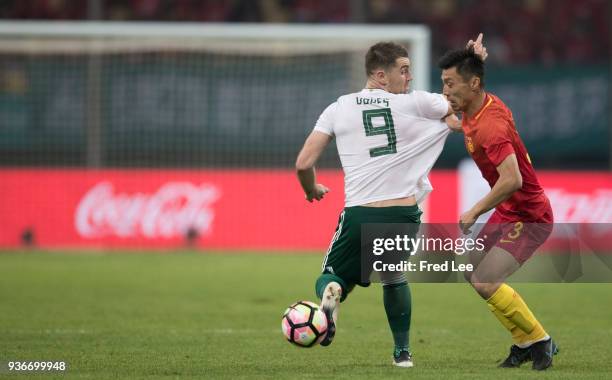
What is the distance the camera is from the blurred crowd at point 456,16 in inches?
879

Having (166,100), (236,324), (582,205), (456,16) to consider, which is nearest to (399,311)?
(236,324)

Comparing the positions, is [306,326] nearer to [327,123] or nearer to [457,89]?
[327,123]

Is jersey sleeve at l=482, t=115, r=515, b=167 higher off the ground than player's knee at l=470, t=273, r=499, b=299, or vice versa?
jersey sleeve at l=482, t=115, r=515, b=167

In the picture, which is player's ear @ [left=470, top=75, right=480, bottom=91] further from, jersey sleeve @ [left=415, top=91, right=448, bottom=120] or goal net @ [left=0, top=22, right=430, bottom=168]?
goal net @ [left=0, top=22, right=430, bottom=168]

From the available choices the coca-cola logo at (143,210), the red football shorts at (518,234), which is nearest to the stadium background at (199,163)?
the coca-cola logo at (143,210)

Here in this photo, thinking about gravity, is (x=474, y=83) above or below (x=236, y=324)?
above

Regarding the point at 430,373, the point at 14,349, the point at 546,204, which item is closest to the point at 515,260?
the point at 546,204

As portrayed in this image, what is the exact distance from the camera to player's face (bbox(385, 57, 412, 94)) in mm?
6934

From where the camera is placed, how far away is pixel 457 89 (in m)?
6.97

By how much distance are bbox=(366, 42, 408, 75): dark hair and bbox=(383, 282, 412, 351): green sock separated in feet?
4.63

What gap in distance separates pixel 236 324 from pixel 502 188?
3950 millimetres

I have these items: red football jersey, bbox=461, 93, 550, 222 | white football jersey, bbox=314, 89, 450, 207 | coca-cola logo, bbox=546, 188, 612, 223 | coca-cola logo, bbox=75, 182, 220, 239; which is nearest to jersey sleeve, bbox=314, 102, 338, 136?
white football jersey, bbox=314, 89, 450, 207

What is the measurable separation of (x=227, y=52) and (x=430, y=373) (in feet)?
39.4

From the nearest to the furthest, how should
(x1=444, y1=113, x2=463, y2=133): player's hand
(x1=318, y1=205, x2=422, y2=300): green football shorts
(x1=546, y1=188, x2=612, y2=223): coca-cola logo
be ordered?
(x1=318, y1=205, x2=422, y2=300): green football shorts < (x1=444, y1=113, x2=463, y2=133): player's hand < (x1=546, y1=188, x2=612, y2=223): coca-cola logo
